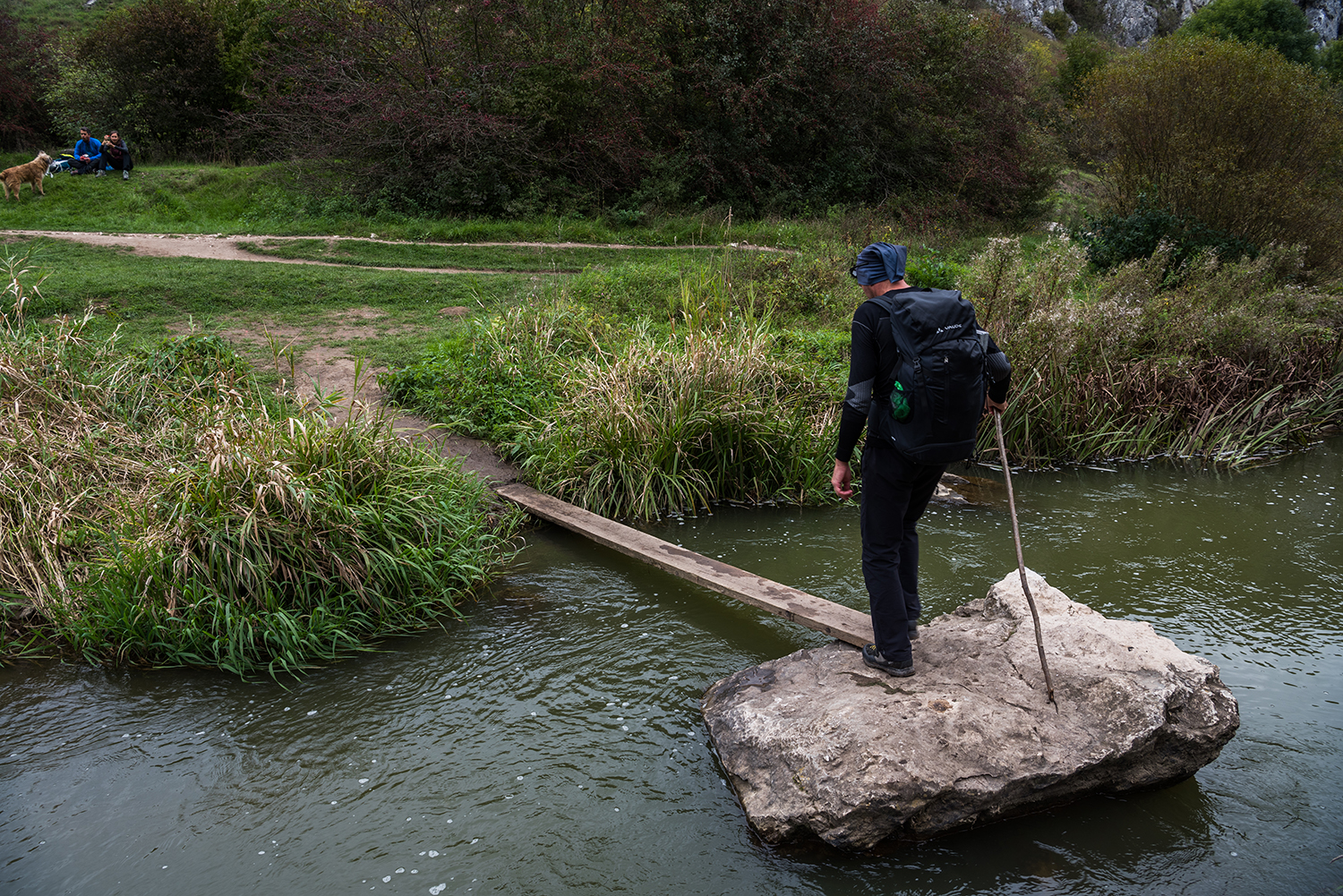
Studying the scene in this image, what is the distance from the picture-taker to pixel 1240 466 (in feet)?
27.8

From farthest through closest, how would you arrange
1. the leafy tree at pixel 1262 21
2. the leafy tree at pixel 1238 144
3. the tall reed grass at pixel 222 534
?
1. the leafy tree at pixel 1262 21
2. the leafy tree at pixel 1238 144
3. the tall reed grass at pixel 222 534

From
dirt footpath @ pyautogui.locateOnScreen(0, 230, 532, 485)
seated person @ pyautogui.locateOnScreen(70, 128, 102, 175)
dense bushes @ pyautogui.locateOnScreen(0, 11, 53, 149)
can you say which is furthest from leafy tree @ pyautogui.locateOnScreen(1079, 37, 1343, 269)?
dense bushes @ pyautogui.locateOnScreen(0, 11, 53, 149)

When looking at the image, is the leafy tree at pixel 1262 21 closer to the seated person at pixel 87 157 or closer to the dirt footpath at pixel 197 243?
the dirt footpath at pixel 197 243

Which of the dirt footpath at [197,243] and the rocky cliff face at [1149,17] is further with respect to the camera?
the rocky cliff face at [1149,17]

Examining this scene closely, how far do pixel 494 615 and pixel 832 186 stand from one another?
1648 centimetres

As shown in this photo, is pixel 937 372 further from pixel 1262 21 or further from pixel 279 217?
pixel 1262 21

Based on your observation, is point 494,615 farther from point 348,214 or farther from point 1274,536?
point 348,214

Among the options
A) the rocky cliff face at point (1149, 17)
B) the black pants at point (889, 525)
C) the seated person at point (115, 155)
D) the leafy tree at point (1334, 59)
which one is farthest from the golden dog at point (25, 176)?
the rocky cliff face at point (1149, 17)

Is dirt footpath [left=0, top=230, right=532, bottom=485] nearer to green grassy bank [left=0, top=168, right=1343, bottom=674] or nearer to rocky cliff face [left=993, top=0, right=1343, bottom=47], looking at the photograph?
green grassy bank [left=0, top=168, right=1343, bottom=674]

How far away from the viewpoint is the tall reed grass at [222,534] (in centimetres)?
462

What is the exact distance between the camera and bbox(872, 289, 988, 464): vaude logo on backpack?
3326 millimetres

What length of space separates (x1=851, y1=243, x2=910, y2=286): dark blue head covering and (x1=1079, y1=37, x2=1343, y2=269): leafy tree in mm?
13246

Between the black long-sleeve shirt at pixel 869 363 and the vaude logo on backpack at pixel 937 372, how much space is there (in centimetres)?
7

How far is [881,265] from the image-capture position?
356 cm
